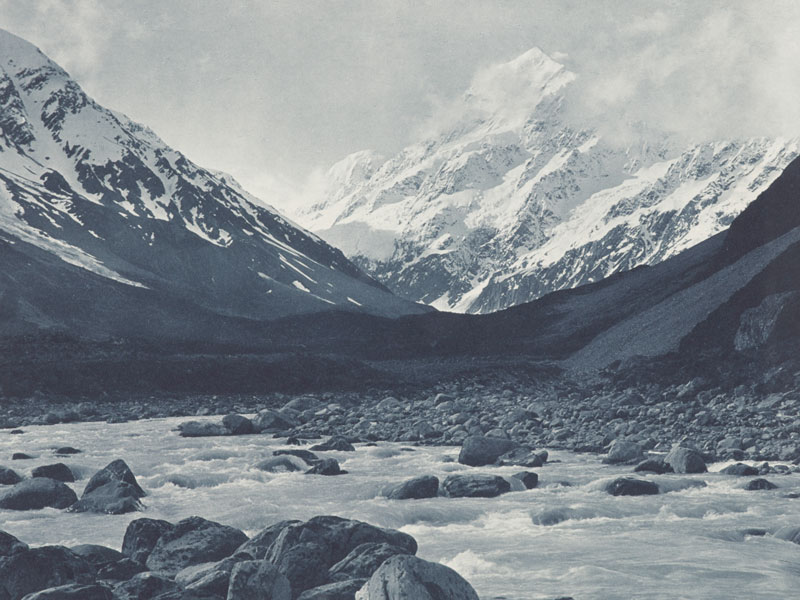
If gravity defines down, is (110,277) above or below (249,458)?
above

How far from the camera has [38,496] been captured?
24688 millimetres

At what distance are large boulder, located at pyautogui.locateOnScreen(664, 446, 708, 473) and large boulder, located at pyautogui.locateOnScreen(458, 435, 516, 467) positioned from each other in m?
6.75

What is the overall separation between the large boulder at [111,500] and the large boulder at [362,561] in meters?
10.7

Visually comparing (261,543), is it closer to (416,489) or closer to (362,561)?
(362,561)

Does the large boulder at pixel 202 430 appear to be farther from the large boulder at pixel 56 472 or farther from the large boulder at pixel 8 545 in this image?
the large boulder at pixel 8 545

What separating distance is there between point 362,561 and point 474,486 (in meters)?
11.1

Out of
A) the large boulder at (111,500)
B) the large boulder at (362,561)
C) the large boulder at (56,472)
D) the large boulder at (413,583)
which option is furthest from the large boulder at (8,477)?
the large boulder at (413,583)

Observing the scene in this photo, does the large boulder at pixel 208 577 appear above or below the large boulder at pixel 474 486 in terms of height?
below

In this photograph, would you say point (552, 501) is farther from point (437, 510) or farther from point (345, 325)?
point (345, 325)

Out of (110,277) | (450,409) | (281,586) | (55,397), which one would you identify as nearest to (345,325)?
(110,277)

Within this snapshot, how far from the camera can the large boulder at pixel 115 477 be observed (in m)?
26.2

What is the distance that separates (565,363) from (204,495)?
78419 mm

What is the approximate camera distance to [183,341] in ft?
388

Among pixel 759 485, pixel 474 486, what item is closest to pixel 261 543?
pixel 474 486
